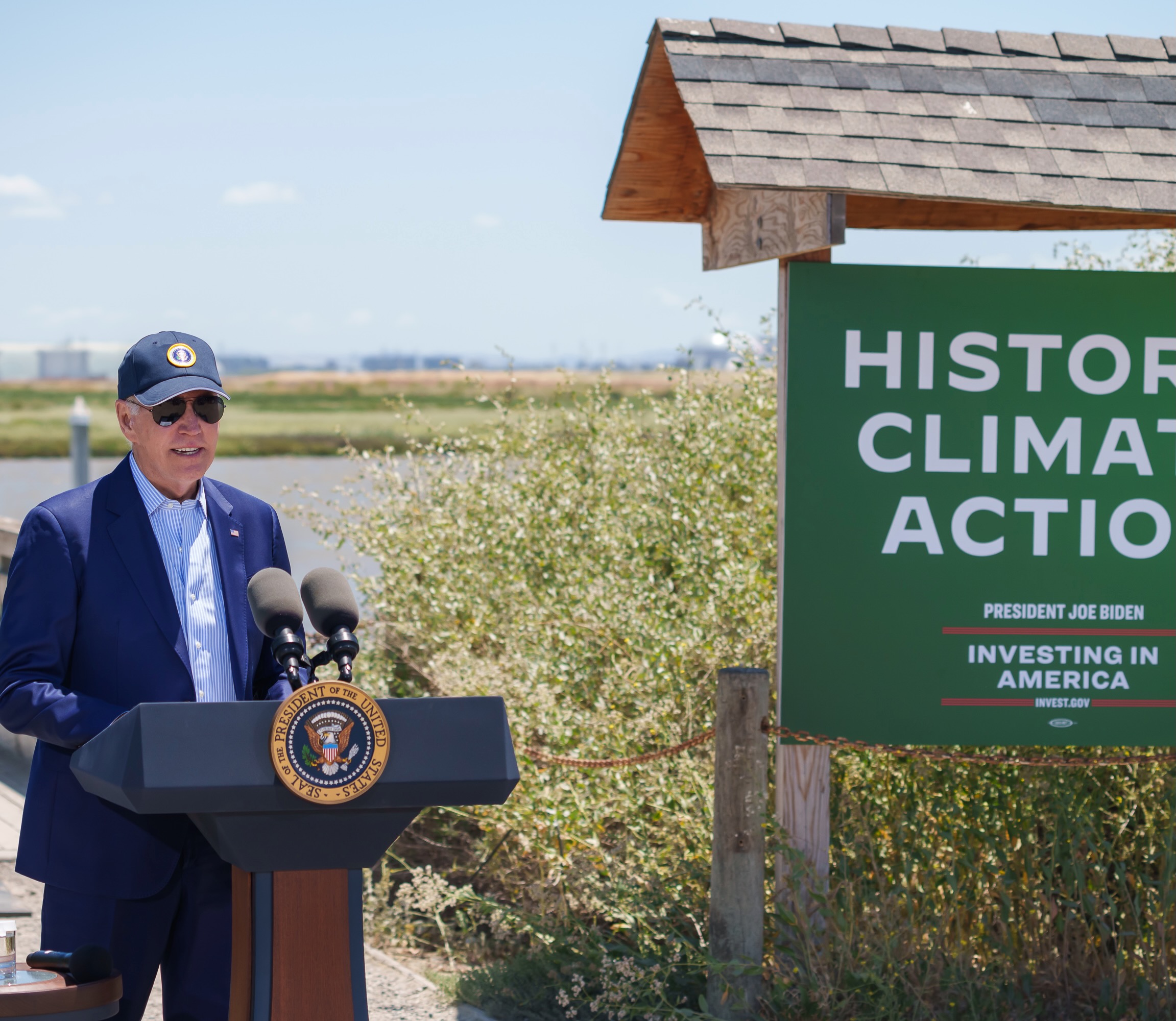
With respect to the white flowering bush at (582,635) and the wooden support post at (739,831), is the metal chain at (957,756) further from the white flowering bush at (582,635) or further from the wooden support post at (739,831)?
the white flowering bush at (582,635)

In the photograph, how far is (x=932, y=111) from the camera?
11.7 feet

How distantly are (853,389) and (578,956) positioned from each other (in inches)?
74.9

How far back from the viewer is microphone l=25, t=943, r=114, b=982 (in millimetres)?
1847

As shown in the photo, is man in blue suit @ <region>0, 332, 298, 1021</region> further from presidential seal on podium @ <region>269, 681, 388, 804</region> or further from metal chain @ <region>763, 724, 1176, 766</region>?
metal chain @ <region>763, 724, 1176, 766</region>

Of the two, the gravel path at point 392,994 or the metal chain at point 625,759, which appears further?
the gravel path at point 392,994

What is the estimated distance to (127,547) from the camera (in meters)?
2.19

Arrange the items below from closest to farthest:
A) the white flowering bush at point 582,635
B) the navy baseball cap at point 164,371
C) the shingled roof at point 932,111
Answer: the navy baseball cap at point 164,371
the shingled roof at point 932,111
the white flowering bush at point 582,635

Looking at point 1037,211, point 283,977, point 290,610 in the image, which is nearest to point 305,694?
point 290,610

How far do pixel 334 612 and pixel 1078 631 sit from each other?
2.45 m

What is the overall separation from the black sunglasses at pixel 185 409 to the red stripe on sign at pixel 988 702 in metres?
2.24

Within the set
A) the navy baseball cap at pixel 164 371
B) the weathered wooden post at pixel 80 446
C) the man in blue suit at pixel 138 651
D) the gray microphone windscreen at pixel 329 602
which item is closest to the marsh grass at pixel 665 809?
the man in blue suit at pixel 138 651

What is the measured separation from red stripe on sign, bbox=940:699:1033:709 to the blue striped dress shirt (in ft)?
6.89

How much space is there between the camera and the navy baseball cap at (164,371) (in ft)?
6.95

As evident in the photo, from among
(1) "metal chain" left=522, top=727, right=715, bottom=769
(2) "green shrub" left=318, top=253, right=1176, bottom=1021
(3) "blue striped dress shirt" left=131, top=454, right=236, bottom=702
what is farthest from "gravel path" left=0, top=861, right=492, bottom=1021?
(3) "blue striped dress shirt" left=131, top=454, right=236, bottom=702
